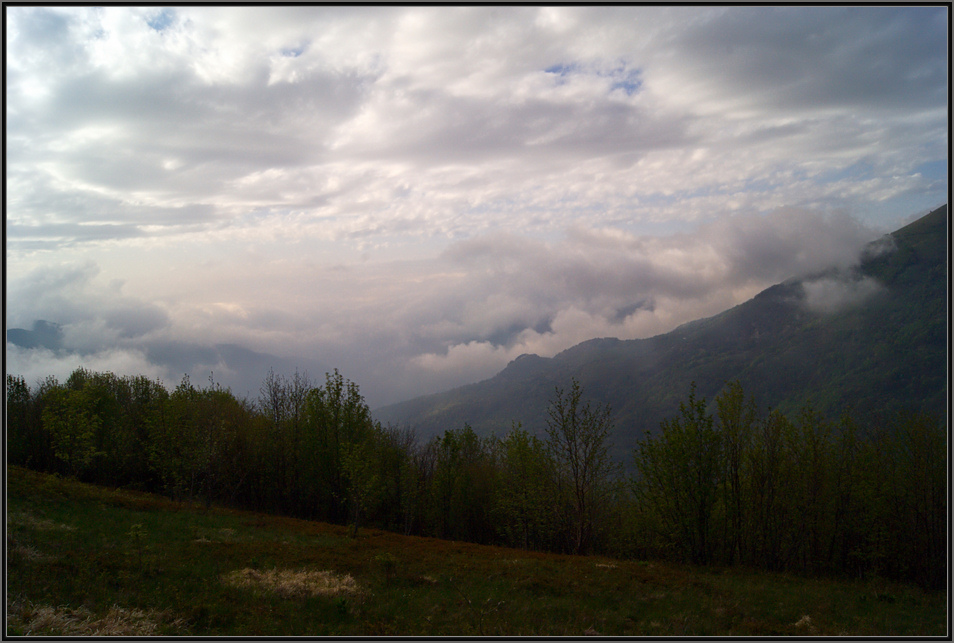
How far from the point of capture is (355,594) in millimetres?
17766

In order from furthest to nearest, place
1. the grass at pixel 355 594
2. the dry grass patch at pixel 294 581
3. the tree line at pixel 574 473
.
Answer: the tree line at pixel 574 473
the dry grass patch at pixel 294 581
the grass at pixel 355 594

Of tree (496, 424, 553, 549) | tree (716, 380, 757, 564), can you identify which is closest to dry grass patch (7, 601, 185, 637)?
tree (496, 424, 553, 549)

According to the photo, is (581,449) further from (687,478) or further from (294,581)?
(294,581)

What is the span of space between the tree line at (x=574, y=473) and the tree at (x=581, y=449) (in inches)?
5.8

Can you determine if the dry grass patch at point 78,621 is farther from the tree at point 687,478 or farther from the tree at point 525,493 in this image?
the tree at point 525,493

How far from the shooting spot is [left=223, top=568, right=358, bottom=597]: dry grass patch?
1750 cm

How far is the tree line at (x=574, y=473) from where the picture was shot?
131ft

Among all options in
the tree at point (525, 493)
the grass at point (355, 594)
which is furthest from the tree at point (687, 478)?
the tree at point (525, 493)

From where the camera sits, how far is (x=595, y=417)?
40875 mm

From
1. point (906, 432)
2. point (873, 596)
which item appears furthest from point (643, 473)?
point (906, 432)

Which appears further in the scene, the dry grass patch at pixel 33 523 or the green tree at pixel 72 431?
the green tree at pixel 72 431

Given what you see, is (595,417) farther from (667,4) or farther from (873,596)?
(667,4)

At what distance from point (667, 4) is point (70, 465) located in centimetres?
6571

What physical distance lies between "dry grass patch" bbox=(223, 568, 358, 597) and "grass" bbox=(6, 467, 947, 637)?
3.4 inches
